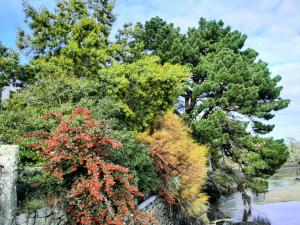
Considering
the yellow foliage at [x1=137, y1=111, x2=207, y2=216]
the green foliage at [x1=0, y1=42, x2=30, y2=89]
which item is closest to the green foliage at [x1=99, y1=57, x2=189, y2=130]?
the yellow foliage at [x1=137, y1=111, x2=207, y2=216]

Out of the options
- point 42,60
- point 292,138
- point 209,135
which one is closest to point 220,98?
point 209,135

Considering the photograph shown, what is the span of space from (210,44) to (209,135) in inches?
323

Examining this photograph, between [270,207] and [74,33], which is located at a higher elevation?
[74,33]

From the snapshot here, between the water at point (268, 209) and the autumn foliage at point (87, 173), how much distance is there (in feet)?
57.7

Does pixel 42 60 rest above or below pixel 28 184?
above

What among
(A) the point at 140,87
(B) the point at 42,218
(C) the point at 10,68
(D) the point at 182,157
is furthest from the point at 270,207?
(B) the point at 42,218

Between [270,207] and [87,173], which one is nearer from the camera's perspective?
[87,173]

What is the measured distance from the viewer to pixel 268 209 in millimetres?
28672

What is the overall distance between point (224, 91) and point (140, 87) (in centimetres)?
1074

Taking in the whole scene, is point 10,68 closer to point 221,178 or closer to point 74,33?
point 74,33

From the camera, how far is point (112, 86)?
15.7 m

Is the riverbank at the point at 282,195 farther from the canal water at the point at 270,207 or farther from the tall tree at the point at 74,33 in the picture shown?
the tall tree at the point at 74,33

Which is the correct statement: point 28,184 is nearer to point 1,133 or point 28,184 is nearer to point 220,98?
point 1,133

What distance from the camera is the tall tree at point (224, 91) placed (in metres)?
23.9
